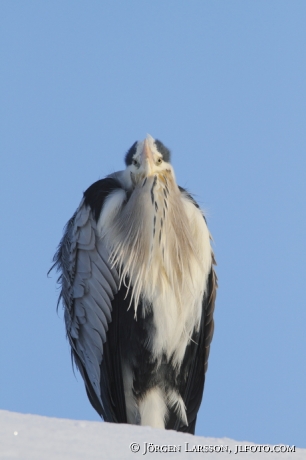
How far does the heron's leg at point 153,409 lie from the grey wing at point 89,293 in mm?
291

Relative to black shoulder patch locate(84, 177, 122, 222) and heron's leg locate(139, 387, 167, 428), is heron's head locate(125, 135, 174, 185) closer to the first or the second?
black shoulder patch locate(84, 177, 122, 222)

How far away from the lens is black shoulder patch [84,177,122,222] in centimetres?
599

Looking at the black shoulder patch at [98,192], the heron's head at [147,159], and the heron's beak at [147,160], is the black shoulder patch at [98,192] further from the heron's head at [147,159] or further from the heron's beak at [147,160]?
the heron's beak at [147,160]

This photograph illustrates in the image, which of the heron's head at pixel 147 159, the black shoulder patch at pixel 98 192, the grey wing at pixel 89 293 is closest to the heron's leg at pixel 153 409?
the grey wing at pixel 89 293

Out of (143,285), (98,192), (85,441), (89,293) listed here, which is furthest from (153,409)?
(85,441)

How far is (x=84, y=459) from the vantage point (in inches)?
123

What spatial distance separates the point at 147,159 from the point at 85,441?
2.74 metres

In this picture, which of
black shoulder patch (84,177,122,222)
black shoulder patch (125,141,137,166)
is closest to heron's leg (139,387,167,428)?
black shoulder patch (84,177,122,222)

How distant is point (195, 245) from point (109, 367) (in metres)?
1.09

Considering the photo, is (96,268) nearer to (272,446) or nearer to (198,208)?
(198,208)

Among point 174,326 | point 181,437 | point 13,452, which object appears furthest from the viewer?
point 174,326

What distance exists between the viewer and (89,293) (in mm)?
6145

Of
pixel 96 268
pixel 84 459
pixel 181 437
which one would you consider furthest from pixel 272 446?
pixel 96 268

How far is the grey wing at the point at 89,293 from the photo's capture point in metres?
6.02
